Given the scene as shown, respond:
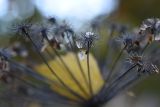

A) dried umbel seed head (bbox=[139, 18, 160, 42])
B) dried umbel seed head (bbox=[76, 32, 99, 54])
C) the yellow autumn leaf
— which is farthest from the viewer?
the yellow autumn leaf

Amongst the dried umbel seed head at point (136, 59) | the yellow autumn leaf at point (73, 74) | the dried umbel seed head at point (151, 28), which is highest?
the dried umbel seed head at point (151, 28)

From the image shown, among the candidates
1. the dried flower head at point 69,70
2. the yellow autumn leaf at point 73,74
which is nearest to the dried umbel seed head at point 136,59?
the dried flower head at point 69,70

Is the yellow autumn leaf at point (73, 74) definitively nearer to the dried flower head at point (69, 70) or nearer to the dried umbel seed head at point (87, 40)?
the dried flower head at point (69, 70)

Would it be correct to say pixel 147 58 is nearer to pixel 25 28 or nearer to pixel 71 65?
pixel 71 65

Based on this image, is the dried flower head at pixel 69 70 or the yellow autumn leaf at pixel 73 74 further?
the yellow autumn leaf at pixel 73 74

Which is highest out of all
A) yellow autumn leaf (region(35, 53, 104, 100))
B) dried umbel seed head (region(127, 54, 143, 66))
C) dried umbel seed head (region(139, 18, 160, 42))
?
dried umbel seed head (region(139, 18, 160, 42))

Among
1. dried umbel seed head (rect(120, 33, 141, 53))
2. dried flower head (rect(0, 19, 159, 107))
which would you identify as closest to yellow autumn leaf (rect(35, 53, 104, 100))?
dried flower head (rect(0, 19, 159, 107))

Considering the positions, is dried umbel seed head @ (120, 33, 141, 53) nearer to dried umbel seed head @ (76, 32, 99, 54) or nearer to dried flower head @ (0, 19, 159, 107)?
dried flower head @ (0, 19, 159, 107)

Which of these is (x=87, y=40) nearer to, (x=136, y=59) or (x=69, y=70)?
(x=136, y=59)

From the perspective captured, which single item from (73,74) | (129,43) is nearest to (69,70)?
(73,74)

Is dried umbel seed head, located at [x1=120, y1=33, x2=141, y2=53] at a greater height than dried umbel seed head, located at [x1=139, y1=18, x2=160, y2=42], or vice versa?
dried umbel seed head, located at [x1=139, y1=18, x2=160, y2=42]

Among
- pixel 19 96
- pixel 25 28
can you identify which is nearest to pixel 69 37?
pixel 25 28
